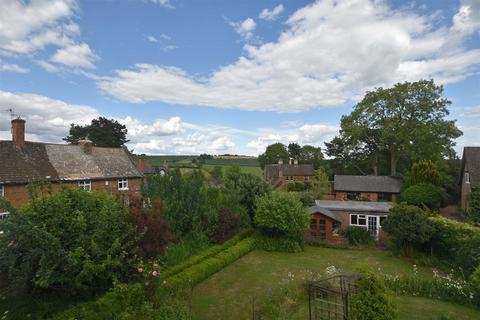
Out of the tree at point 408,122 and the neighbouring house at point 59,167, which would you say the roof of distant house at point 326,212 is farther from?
the tree at point 408,122

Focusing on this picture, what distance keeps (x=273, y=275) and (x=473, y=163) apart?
27.4 meters

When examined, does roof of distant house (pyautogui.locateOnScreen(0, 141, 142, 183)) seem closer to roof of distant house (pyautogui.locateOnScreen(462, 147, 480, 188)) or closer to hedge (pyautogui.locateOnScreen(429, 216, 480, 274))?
hedge (pyautogui.locateOnScreen(429, 216, 480, 274))

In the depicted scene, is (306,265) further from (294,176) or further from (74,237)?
(294,176)

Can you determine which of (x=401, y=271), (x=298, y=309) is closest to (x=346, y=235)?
(x=401, y=271)

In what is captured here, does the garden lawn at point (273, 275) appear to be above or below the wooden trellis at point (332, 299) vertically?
below

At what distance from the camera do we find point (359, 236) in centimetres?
2231

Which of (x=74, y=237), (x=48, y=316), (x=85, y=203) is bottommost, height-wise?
(x=48, y=316)

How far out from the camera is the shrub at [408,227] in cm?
1758

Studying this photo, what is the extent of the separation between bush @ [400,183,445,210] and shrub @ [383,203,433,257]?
55.3ft

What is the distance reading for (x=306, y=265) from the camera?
17.5 meters

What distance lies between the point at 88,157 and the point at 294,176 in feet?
141

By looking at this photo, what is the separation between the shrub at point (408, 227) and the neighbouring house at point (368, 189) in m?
22.1

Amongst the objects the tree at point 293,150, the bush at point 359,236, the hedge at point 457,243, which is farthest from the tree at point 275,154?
the hedge at point 457,243

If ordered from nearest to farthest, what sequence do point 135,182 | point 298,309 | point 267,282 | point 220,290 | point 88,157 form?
point 298,309 → point 220,290 → point 267,282 → point 88,157 → point 135,182
